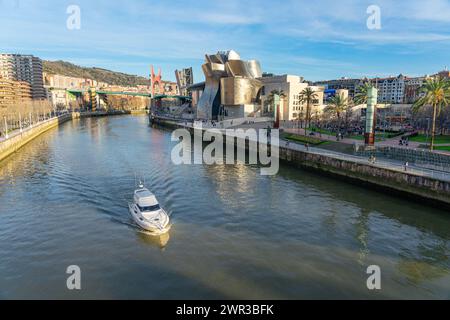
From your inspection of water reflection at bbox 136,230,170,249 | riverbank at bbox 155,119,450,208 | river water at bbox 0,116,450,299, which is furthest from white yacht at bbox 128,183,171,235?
riverbank at bbox 155,119,450,208

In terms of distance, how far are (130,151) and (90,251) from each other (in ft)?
133

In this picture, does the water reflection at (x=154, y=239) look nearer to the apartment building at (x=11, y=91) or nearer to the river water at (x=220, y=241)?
the river water at (x=220, y=241)

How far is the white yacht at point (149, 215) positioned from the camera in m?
22.8

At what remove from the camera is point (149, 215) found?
78.0 ft

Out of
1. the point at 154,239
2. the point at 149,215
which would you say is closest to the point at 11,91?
the point at 149,215

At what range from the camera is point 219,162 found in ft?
172

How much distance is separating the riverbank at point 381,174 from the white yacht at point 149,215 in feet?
81.2

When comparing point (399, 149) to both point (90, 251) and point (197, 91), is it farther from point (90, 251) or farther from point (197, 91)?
point (197, 91)

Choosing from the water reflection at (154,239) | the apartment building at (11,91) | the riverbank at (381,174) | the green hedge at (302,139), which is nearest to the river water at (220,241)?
the water reflection at (154,239)

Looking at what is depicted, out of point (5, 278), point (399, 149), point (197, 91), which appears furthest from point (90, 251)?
point (197, 91)

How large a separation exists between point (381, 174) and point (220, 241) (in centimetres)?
2268

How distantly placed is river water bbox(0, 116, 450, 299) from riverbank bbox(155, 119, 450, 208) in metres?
1.36

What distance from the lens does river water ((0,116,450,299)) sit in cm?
1717

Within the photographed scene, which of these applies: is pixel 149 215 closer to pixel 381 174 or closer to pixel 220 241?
pixel 220 241
